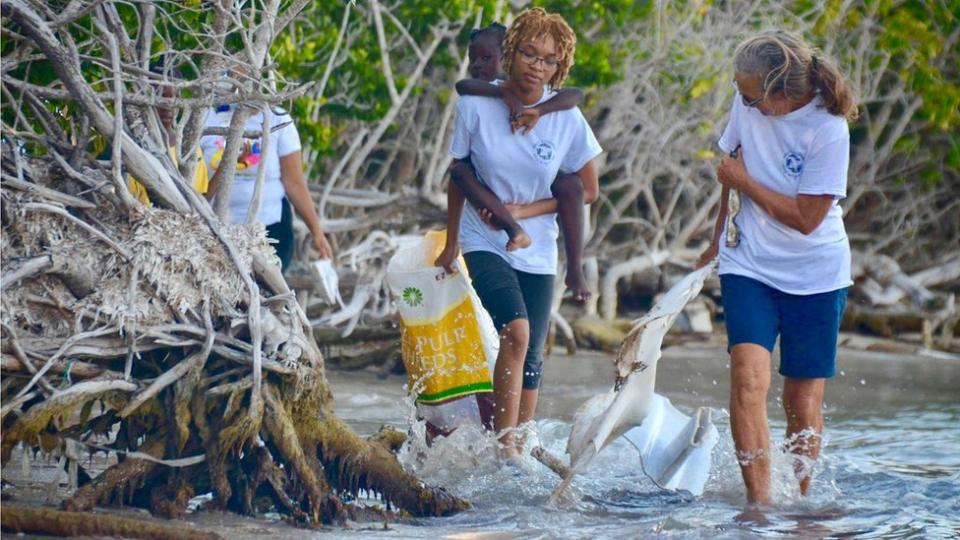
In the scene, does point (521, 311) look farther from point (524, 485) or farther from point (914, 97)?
point (914, 97)

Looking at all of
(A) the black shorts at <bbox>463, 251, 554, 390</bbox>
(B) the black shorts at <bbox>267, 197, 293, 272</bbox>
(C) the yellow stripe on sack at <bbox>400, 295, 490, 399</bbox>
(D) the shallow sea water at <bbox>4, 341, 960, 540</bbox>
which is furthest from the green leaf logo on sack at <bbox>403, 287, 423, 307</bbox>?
(B) the black shorts at <bbox>267, 197, 293, 272</bbox>

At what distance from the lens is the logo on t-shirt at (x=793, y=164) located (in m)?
5.64

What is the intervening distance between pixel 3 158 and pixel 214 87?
78 centimetres

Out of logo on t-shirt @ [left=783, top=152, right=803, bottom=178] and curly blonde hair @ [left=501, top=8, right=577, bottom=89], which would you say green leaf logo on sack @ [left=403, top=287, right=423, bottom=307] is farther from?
logo on t-shirt @ [left=783, top=152, right=803, bottom=178]

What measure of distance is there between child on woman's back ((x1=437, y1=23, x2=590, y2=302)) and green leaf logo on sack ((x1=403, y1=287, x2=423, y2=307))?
0.56 feet

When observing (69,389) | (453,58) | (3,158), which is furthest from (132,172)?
(453,58)

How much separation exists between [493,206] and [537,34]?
696 mm

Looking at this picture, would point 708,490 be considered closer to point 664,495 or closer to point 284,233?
point 664,495

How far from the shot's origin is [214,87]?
5.54m

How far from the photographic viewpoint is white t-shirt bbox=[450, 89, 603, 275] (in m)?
6.30

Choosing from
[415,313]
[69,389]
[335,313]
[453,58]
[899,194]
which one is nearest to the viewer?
[69,389]

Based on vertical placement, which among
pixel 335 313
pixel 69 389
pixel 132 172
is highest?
pixel 132 172

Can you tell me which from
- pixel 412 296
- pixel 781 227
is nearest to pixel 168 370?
pixel 412 296

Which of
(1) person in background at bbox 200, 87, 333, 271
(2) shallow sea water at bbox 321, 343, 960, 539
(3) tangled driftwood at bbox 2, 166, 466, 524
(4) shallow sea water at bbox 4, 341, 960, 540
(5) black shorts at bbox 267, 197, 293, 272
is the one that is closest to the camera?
(3) tangled driftwood at bbox 2, 166, 466, 524
